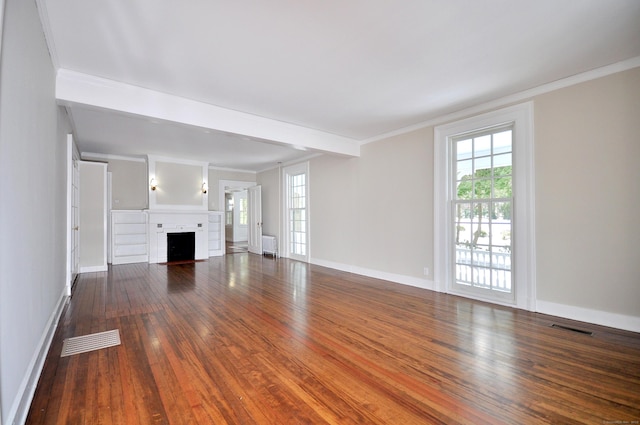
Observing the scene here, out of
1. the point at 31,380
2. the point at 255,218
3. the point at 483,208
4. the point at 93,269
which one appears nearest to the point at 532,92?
the point at 483,208

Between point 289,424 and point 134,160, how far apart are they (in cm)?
835

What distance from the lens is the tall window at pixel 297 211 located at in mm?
7863

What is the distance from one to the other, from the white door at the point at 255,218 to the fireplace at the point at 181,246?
6.04 feet

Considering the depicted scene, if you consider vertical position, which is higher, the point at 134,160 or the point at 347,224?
the point at 134,160

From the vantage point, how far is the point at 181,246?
815 cm

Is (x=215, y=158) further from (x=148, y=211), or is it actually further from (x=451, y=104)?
(x=451, y=104)

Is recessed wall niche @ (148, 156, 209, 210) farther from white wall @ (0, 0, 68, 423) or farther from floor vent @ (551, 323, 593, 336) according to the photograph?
Answer: floor vent @ (551, 323, 593, 336)

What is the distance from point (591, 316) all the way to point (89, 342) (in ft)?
17.3

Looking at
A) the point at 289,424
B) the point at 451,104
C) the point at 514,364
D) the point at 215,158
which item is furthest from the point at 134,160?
the point at 514,364

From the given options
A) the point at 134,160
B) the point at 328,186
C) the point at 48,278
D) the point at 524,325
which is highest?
the point at 134,160

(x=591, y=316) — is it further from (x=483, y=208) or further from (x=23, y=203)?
(x=23, y=203)

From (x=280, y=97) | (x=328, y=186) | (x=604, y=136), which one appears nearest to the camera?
(x=604, y=136)

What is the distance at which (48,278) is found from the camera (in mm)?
2953

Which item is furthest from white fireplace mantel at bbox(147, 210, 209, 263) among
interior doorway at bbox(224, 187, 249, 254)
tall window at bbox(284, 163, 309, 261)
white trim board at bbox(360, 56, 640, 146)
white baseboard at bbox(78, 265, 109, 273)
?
white trim board at bbox(360, 56, 640, 146)
